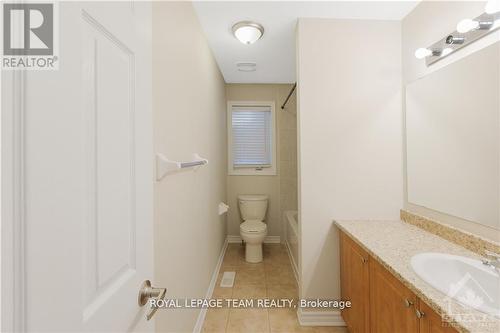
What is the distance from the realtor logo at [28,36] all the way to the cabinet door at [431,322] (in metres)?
1.28

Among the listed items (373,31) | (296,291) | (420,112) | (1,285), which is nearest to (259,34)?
(373,31)

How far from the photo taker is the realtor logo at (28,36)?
32cm

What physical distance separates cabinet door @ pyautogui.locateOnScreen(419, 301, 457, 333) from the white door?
99cm

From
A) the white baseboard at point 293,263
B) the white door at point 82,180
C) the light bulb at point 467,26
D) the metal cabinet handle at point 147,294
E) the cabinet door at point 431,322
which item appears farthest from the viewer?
the white baseboard at point 293,263

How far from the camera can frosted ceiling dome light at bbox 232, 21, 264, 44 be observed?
1.87m

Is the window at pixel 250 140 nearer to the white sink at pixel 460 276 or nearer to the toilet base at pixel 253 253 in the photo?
the toilet base at pixel 253 253

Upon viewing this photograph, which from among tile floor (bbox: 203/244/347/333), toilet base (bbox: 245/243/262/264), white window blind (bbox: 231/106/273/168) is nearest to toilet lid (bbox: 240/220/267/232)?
toilet base (bbox: 245/243/262/264)

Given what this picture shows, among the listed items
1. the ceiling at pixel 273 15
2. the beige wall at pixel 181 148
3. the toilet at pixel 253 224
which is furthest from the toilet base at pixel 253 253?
the ceiling at pixel 273 15

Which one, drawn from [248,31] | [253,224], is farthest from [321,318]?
[248,31]

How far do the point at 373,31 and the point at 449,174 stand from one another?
4.13 feet

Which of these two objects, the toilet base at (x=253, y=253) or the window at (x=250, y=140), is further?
the window at (x=250, y=140)

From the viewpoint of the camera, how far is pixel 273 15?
1.79 m

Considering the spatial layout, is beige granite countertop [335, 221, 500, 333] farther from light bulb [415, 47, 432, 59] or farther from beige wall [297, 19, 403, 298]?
light bulb [415, 47, 432, 59]

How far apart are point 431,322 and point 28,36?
1378 mm
